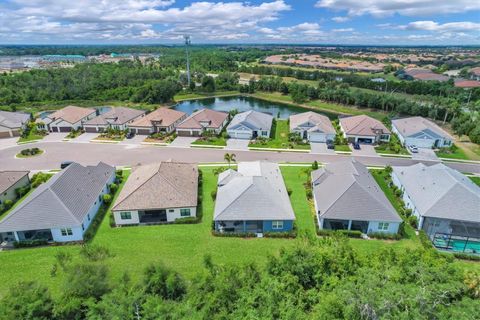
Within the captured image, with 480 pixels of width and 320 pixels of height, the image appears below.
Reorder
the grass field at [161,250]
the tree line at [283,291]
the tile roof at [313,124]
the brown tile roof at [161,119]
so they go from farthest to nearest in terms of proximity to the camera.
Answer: the brown tile roof at [161,119]
the tile roof at [313,124]
the grass field at [161,250]
the tree line at [283,291]

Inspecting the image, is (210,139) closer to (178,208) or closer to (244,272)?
(178,208)

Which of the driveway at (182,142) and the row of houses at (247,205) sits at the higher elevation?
the row of houses at (247,205)

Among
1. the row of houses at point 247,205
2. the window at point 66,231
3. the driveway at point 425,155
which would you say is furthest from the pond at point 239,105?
the window at point 66,231

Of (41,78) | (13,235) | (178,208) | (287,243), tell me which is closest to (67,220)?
(13,235)

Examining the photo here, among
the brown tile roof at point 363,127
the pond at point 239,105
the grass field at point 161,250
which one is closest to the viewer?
the grass field at point 161,250

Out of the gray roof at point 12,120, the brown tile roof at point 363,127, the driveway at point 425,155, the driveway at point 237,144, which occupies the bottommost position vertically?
the driveway at point 425,155

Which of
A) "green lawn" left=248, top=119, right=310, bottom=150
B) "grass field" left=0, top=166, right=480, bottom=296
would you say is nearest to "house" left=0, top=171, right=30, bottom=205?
"grass field" left=0, top=166, right=480, bottom=296

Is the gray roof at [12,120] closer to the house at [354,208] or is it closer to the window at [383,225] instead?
the house at [354,208]

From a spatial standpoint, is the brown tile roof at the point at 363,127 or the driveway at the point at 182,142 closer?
the driveway at the point at 182,142
